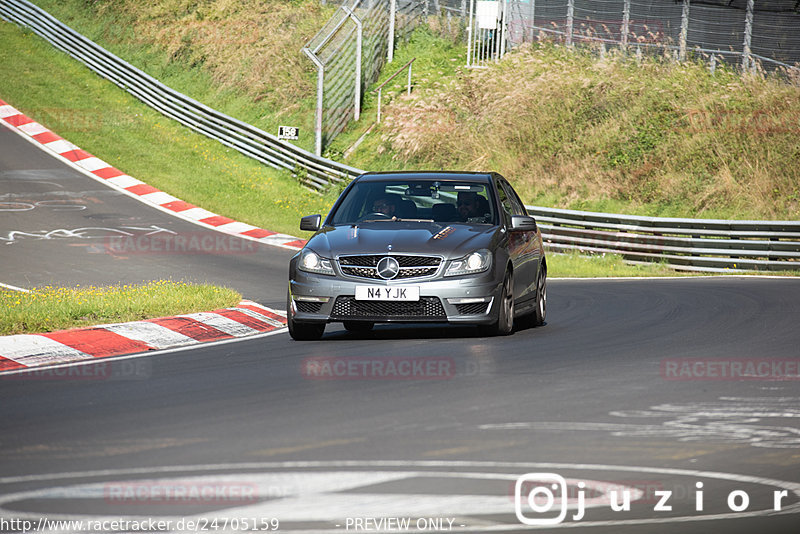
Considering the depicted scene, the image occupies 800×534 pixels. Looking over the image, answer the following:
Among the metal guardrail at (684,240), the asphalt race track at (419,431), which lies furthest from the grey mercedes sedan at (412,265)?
the metal guardrail at (684,240)

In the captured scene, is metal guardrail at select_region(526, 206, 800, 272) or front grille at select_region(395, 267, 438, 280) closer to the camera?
front grille at select_region(395, 267, 438, 280)

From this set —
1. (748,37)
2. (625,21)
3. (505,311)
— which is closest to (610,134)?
(625,21)

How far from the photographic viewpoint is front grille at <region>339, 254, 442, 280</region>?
10758mm

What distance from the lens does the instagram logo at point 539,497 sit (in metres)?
4.82

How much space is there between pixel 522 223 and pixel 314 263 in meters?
2.28

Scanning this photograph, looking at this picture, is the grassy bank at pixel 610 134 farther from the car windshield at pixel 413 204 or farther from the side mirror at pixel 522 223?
the car windshield at pixel 413 204

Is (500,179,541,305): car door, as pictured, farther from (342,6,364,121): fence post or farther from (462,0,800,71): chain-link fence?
(342,6,364,121): fence post

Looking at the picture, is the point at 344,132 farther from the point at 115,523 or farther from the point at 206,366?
the point at 115,523

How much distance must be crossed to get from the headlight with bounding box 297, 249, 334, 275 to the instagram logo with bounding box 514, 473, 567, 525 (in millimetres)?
5605

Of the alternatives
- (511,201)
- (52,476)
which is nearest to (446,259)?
(511,201)

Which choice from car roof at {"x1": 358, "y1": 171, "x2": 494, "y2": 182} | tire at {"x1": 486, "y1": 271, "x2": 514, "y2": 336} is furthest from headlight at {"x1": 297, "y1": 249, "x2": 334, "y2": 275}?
car roof at {"x1": 358, "y1": 171, "x2": 494, "y2": 182}

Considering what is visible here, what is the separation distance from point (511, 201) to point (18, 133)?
2494 cm

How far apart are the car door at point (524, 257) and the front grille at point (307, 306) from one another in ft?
6.84

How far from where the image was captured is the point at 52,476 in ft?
17.7
